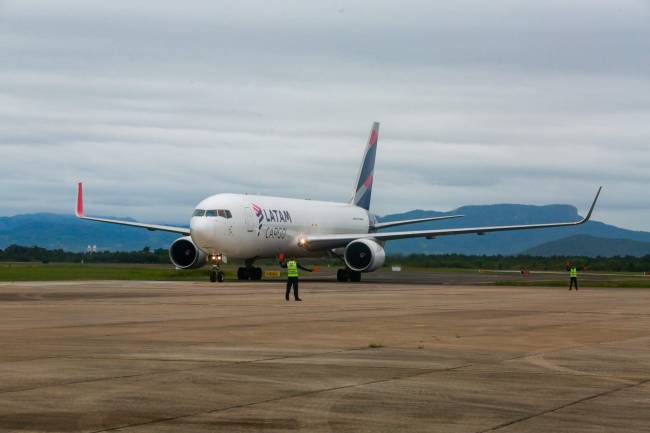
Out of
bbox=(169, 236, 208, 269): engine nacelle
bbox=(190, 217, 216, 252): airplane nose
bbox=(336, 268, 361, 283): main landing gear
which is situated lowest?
bbox=(336, 268, 361, 283): main landing gear

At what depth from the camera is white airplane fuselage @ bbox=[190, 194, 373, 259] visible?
51391 millimetres

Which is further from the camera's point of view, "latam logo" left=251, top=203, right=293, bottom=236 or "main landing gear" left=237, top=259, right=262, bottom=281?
"main landing gear" left=237, top=259, right=262, bottom=281

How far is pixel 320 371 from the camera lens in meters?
14.1

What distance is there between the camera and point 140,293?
3800 centimetres

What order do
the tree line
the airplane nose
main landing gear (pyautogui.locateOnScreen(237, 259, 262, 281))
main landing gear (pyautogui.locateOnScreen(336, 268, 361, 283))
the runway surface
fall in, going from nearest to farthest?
the runway surface < the airplane nose < main landing gear (pyautogui.locateOnScreen(237, 259, 262, 281)) < main landing gear (pyautogui.locateOnScreen(336, 268, 361, 283)) < the tree line

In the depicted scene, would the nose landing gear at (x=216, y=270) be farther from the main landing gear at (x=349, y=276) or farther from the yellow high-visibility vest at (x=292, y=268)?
the yellow high-visibility vest at (x=292, y=268)

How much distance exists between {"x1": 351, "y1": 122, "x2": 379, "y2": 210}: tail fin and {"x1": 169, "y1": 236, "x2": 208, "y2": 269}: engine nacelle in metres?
16.1

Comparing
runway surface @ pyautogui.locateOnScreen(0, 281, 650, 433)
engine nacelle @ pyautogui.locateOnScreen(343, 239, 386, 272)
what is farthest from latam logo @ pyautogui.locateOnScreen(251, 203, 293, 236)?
runway surface @ pyautogui.locateOnScreen(0, 281, 650, 433)

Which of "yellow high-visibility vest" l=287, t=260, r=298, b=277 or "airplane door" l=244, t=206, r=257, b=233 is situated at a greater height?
"airplane door" l=244, t=206, r=257, b=233

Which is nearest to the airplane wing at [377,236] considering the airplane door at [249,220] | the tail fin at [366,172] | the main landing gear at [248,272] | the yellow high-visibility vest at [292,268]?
the main landing gear at [248,272]

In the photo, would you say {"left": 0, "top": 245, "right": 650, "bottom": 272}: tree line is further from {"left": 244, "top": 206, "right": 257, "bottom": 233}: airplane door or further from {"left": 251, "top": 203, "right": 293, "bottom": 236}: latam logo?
{"left": 244, "top": 206, "right": 257, "bottom": 233}: airplane door

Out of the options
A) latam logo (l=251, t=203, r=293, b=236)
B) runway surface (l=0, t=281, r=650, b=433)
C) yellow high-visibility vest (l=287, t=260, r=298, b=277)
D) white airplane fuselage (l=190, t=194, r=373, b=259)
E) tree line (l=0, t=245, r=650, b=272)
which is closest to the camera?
runway surface (l=0, t=281, r=650, b=433)

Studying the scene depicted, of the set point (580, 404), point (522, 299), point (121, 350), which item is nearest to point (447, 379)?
point (580, 404)

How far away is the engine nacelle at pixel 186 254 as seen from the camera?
55812 millimetres
